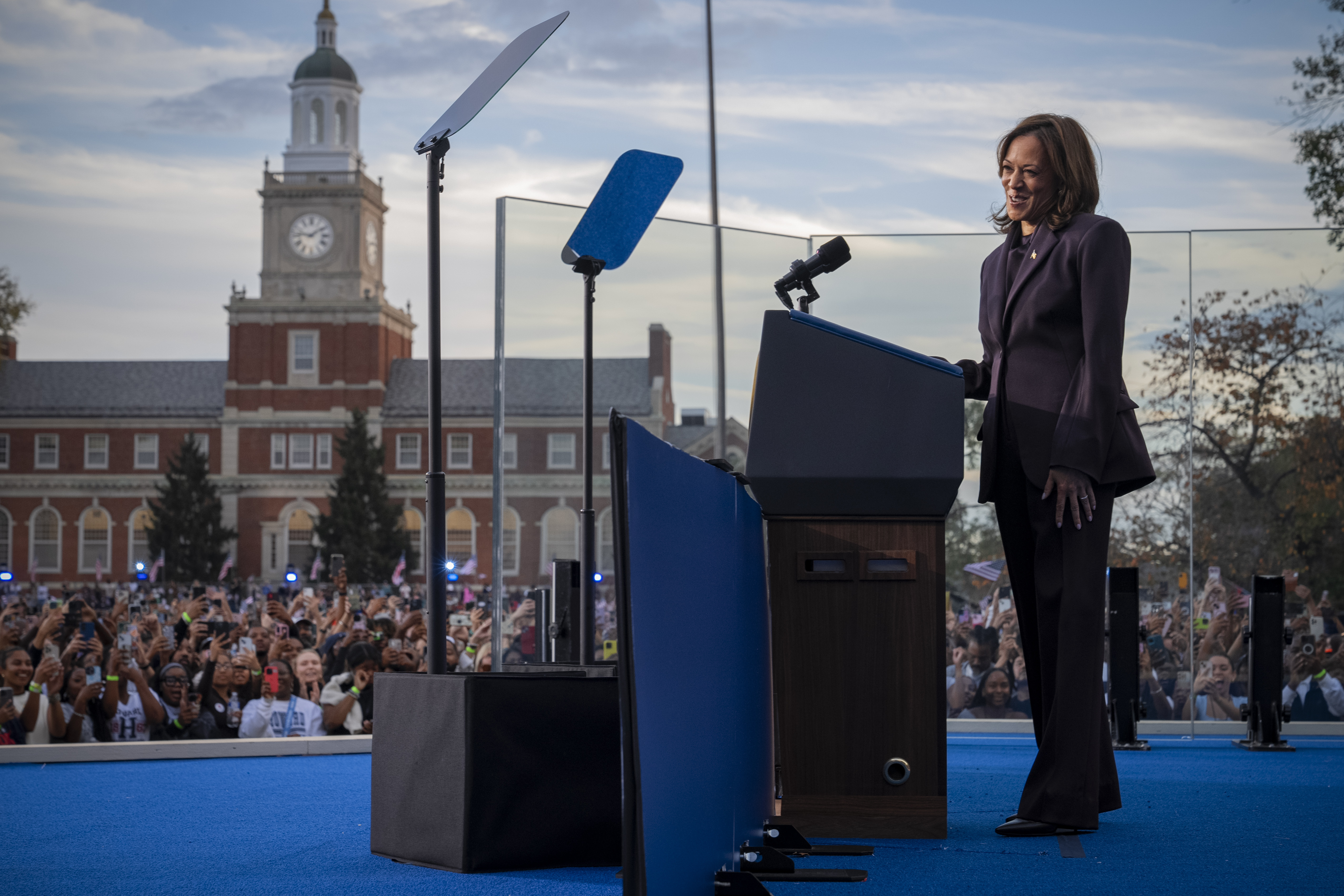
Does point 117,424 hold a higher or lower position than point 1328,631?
higher

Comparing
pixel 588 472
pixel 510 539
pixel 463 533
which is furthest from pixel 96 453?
pixel 588 472

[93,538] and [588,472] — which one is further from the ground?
[93,538]

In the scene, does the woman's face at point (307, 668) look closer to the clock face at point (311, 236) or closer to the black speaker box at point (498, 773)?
the black speaker box at point (498, 773)

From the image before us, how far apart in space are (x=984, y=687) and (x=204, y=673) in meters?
3.80

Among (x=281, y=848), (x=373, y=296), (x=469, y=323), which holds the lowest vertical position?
(x=281, y=848)

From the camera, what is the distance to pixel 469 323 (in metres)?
22.7

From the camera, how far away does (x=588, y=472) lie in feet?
11.4

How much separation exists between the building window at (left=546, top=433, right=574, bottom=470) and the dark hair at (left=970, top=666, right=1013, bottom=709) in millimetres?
2189

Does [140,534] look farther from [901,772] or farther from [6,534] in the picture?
[901,772]

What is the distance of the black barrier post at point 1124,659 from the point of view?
4781 mm

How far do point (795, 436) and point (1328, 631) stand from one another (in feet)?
13.7

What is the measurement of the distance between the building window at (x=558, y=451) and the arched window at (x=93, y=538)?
59912 mm

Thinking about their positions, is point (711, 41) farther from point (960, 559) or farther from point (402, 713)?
point (402, 713)

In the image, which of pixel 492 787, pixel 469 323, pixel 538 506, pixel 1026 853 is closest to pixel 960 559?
pixel 538 506
